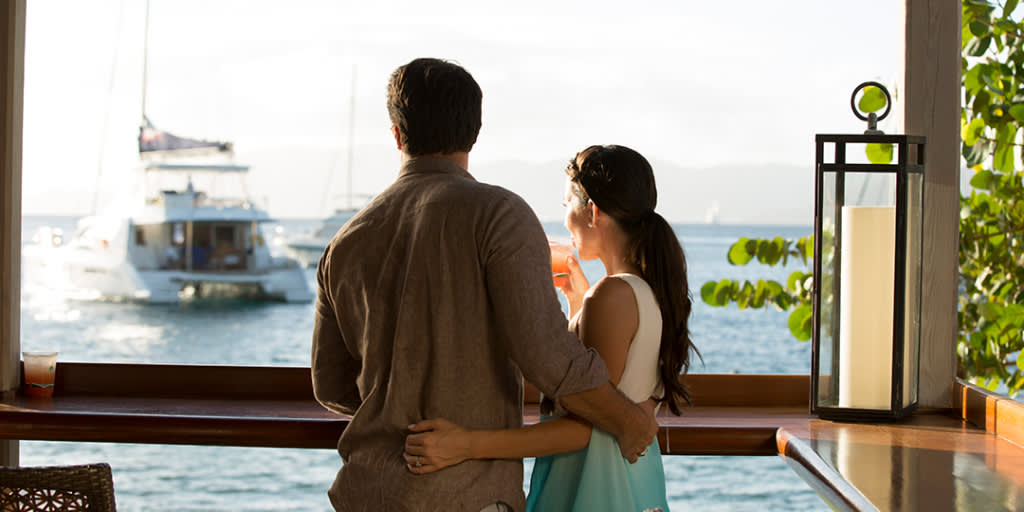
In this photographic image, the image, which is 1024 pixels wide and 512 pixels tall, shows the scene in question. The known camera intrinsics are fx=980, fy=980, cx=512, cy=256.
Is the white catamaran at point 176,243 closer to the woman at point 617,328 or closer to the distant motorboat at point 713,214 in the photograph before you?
the distant motorboat at point 713,214

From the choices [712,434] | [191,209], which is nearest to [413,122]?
[712,434]

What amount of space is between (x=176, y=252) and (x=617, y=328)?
92.1 ft

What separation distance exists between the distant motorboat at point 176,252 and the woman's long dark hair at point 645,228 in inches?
1005

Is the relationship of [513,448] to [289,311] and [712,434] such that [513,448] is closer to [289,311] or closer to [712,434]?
[712,434]

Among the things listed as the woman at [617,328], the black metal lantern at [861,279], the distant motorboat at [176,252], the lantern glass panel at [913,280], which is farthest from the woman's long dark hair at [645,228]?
the distant motorboat at [176,252]

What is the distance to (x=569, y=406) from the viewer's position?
1338 mm

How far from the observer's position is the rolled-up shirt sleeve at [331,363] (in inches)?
56.6

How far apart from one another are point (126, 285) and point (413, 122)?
28.9m

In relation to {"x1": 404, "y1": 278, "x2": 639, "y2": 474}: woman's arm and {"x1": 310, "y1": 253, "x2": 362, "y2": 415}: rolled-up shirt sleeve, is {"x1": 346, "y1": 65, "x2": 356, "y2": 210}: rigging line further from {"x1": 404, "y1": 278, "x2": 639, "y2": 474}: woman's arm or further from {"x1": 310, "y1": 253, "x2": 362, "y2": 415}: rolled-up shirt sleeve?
{"x1": 404, "y1": 278, "x2": 639, "y2": 474}: woman's arm

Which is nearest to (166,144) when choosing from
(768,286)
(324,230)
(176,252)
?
(176,252)

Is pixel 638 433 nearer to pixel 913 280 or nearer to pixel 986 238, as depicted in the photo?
pixel 913 280

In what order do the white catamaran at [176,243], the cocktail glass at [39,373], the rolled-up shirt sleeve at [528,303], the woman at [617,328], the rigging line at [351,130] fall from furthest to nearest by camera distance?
1. the rigging line at [351,130]
2. the white catamaran at [176,243]
3. the cocktail glass at [39,373]
4. the woman at [617,328]
5. the rolled-up shirt sleeve at [528,303]

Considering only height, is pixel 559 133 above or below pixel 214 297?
above

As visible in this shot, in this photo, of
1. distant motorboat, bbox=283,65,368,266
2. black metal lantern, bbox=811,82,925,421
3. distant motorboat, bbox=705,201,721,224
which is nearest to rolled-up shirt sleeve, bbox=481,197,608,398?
black metal lantern, bbox=811,82,925,421
